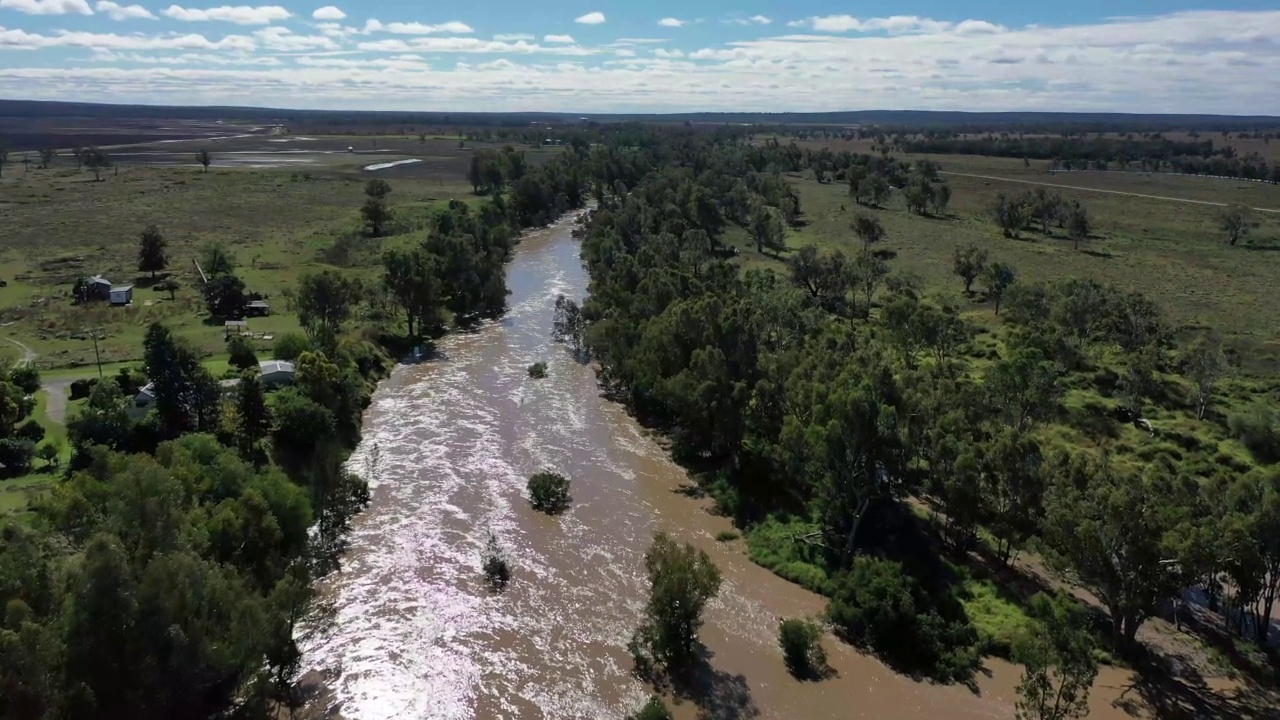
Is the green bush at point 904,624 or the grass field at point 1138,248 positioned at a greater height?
the grass field at point 1138,248

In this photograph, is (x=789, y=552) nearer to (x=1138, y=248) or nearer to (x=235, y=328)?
(x=235, y=328)

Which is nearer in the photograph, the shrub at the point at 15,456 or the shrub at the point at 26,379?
the shrub at the point at 15,456

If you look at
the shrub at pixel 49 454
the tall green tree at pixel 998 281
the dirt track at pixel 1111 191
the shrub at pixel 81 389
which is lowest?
the shrub at pixel 49 454

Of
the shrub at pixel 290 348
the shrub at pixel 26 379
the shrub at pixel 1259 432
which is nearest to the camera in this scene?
the shrub at pixel 26 379

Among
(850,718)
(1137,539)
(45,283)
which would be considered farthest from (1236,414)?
(45,283)

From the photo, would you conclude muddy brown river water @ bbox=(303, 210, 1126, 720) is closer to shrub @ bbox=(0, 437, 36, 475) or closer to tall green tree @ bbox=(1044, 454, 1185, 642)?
tall green tree @ bbox=(1044, 454, 1185, 642)

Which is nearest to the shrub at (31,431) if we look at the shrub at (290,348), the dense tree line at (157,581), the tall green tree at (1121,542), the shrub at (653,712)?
the dense tree line at (157,581)

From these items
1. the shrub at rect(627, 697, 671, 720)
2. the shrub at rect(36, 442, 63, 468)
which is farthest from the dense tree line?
the shrub at rect(627, 697, 671, 720)

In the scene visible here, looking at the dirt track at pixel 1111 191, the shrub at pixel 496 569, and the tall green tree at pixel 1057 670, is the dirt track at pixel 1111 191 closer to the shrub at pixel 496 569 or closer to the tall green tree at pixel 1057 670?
the tall green tree at pixel 1057 670
